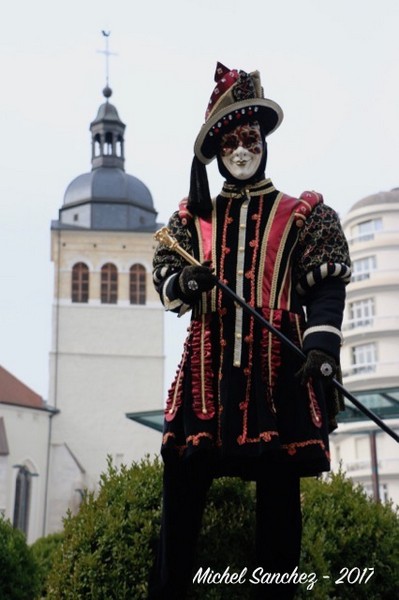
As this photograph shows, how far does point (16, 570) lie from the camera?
286 inches

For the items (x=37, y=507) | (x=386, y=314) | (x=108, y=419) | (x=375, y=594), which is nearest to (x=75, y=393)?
(x=108, y=419)

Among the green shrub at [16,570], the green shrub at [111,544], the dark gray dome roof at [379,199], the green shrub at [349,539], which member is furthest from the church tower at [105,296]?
the green shrub at [111,544]

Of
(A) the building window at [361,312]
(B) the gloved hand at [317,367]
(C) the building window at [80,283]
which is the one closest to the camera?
(B) the gloved hand at [317,367]

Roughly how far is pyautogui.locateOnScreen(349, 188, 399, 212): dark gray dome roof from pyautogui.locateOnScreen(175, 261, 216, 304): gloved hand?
41482 millimetres

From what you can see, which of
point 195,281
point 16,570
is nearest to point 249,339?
point 195,281

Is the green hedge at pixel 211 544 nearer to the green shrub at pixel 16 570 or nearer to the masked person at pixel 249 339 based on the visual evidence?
the masked person at pixel 249 339

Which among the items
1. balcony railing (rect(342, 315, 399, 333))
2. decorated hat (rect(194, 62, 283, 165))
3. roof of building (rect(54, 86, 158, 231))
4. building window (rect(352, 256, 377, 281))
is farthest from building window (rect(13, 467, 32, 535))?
decorated hat (rect(194, 62, 283, 165))

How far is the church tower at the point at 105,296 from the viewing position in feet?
169

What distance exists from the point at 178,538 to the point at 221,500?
31.7 inches

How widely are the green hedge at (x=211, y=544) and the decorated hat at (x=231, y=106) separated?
5.65 feet

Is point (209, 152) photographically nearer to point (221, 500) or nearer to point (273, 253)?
point (273, 253)

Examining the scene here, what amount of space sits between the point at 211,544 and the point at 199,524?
0.56 meters

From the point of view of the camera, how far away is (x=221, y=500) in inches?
208

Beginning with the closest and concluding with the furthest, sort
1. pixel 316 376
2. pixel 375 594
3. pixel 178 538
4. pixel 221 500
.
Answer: pixel 316 376 → pixel 178 538 → pixel 221 500 → pixel 375 594
